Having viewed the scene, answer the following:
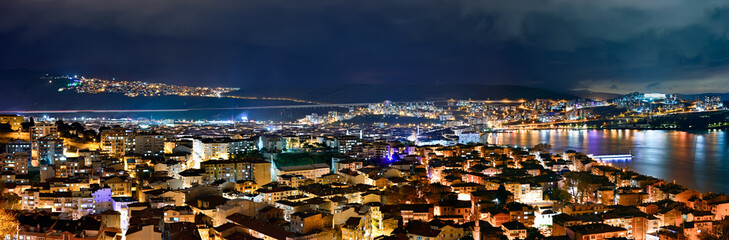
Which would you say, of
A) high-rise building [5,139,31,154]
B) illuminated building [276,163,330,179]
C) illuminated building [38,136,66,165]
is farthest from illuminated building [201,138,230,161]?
high-rise building [5,139,31,154]

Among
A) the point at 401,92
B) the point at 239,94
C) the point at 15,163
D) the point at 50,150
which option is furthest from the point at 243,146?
the point at 401,92

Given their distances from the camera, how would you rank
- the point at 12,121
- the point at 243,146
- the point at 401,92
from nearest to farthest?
1. the point at 12,121
2. the point at 243,146
3. the point at 401,92

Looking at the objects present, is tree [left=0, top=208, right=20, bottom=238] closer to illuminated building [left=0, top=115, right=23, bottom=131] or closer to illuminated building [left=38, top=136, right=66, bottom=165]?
illuminated building [left=38, top=136, right=66, bottom=165]

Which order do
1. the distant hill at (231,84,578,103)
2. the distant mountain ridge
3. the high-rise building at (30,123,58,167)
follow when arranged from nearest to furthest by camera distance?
the high-rise building at (30,123,58,167) < the distant mountain ridge < the distant hill at (231,84,578,103)

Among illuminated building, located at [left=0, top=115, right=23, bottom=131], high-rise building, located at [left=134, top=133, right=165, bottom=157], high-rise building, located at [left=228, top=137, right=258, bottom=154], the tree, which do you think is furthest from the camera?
high-rise building, located at [left=228, top=137, right=258, bottom=154]

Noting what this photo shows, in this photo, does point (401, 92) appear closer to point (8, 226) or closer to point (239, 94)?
point (239, 94)

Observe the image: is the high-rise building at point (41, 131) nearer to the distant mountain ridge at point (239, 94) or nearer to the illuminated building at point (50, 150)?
the illuminated building at point (50, 150)

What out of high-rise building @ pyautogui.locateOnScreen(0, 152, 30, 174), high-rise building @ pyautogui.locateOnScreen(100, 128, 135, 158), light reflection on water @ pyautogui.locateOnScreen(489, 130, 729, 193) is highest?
high-rise building @ pyautogui.locateOnScreen(100, 128, 135, 158)

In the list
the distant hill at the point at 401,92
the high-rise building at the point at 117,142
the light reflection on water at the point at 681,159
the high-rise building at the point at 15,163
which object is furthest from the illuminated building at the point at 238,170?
the distant hill at the point at 401,92

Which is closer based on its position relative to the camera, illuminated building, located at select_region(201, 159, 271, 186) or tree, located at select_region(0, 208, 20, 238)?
tree, located at select_region(0, 208, 20, 238)

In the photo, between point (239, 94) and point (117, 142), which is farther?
point (239, 94)
